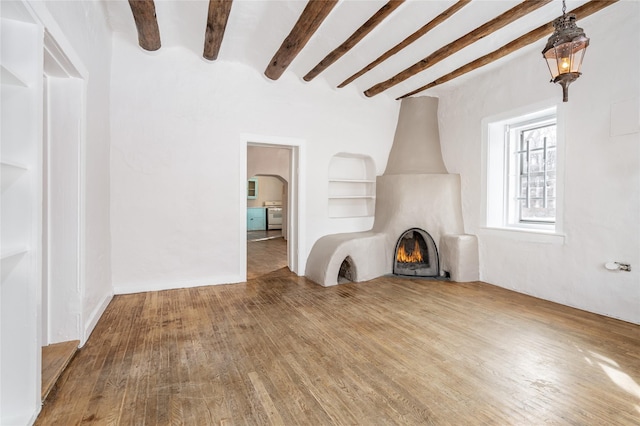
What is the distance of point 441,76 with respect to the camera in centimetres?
441

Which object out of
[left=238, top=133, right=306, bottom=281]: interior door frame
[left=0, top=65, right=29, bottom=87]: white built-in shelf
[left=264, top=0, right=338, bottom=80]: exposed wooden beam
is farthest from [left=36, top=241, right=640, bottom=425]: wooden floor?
[left=264, top=0, right=338, bottom=80]: exposed wooden beam

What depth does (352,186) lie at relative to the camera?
18.4 ft

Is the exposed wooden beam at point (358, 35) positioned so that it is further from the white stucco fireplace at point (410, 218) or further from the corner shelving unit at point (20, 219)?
the corner shelving unit at point (20, 219)

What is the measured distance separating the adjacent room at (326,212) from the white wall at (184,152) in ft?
0.09

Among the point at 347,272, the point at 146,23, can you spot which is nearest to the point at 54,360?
the point at 146,23

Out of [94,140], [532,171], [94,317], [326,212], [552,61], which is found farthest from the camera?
[326,212]

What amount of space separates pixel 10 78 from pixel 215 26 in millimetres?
2106

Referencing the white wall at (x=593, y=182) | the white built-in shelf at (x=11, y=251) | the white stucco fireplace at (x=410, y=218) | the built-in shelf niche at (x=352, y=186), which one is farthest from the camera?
the built-in shelf niche at (x=352, y=186)

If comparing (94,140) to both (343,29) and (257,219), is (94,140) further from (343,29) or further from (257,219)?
(257,219)

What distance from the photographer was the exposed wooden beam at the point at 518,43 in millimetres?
2840

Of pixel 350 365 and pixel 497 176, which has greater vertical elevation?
pixel 497 176

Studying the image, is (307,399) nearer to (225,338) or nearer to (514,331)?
(225,338)

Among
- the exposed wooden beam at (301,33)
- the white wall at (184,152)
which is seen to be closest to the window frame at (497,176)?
the white wall at (184,152)

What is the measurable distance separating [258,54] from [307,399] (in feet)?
12.7
